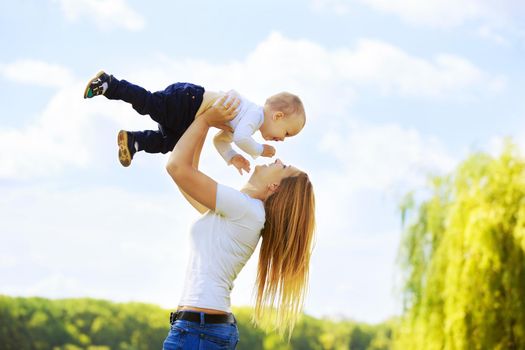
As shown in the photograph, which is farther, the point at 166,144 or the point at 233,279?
the point at 166,144

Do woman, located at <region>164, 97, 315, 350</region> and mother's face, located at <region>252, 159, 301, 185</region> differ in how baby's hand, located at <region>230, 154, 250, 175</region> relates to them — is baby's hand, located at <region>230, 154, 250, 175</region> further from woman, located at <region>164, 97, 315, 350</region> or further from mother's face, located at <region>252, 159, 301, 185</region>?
mother's face, located at <region>252, 159, 301, 185</region>

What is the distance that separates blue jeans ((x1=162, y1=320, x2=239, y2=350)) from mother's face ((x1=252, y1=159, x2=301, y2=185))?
551mm

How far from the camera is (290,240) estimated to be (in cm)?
284

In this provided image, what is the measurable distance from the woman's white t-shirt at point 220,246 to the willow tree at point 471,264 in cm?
447

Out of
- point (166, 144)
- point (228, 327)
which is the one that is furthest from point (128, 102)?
point (228, 327)

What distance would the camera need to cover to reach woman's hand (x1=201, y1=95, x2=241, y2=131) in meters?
2.87

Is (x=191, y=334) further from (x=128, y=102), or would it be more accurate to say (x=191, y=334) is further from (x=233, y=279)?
(x=128, y=102)

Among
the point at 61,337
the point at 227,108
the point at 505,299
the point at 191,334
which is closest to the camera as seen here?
the point at 191,334

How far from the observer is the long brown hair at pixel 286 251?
9.29ft

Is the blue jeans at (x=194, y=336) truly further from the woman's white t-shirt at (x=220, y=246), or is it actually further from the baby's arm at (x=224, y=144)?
the baby's arm at (x=224, y=144)

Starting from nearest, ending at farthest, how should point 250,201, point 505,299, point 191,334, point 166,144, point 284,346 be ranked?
point 191,334 → point 250,201 → point 166,144 → point 505,299 → point 284,346

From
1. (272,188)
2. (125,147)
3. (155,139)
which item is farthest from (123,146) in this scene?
(272,188)

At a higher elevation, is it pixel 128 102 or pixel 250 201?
pixel 128 102

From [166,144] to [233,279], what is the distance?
716 millimetres
